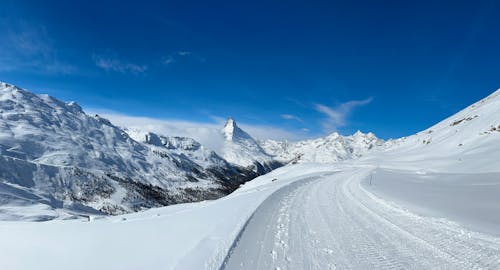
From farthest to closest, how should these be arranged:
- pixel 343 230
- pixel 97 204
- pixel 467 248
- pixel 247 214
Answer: pixel 97 204
pixel 247 214
pixel 343 230
pixel 467 248

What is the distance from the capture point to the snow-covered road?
23.4ft

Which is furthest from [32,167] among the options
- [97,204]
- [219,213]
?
[219,213]

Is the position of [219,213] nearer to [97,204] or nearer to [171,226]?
[171,226]

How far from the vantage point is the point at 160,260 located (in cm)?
699

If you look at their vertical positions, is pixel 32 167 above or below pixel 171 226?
above

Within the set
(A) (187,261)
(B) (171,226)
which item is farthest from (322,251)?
(B) (171,226)

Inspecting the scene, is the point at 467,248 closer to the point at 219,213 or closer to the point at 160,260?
the point at 160,260

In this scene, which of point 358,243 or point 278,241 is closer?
point 358,243

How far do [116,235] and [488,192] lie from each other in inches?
735

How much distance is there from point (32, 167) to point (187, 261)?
208 metres

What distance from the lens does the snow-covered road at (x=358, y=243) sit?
7.14 meters

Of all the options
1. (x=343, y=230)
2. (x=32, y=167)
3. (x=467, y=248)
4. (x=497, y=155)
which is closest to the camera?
(x=467, y=248)

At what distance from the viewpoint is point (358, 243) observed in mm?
8805

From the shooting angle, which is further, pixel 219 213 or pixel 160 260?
pixel 219 213
